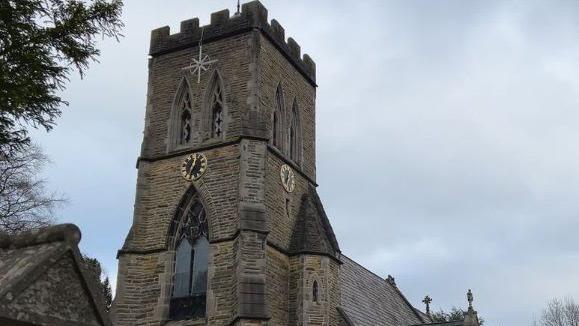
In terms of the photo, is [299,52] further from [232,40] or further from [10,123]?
[10,123]

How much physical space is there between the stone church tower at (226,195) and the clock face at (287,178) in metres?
0.04

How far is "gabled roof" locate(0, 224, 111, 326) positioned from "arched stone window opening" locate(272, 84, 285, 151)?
18984 millimetres

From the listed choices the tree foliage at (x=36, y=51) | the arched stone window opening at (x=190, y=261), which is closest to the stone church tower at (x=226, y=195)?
the arched stone window opening at (x=190, y=261)

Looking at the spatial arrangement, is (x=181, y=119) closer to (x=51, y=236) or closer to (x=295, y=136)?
(x=295, y=136)

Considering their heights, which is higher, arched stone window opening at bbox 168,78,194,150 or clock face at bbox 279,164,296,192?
arched stone window opening at bbox 168,78,194,150

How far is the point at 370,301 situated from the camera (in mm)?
27344

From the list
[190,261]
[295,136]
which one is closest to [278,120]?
[295,136]

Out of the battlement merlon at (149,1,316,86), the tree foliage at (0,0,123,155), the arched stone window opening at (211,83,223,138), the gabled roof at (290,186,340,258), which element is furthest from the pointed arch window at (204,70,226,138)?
the tree foliage at (0,0,123,155)

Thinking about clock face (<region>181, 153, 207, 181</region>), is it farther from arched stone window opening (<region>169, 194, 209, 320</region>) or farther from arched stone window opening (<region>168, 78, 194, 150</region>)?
arched stone window opening (<region>168, 78, 194, 150</region>)

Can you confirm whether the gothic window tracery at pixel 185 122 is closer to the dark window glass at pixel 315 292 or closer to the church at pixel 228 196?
the church at pixel 228 196

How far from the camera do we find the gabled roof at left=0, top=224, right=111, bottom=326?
3.04 meters

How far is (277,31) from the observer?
928 inches

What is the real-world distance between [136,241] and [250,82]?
5836 millimetres

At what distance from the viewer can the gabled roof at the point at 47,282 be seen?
304 cm
